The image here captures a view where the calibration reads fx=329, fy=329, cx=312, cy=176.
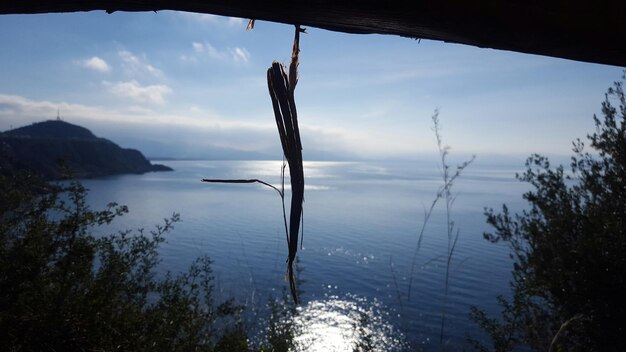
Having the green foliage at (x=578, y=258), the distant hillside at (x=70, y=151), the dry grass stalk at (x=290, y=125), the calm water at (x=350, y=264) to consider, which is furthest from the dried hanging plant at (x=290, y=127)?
the distant hillside at (x=70, y=151)

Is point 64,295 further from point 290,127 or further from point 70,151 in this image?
point 70,151

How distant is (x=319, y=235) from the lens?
48.1 meters

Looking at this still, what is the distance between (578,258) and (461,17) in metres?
9.13

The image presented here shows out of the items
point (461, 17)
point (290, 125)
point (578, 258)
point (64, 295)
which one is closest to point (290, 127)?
point (290, 125)

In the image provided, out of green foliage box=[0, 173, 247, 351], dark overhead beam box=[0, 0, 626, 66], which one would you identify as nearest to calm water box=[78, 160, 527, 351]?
green foliage box=[0, 173, 247, 351]

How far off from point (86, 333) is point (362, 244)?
4279 cm

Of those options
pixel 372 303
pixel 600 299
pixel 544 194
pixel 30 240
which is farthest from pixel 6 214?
pixel 372 303

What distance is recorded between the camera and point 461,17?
92 centimetres

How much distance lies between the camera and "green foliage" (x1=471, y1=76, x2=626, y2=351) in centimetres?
699

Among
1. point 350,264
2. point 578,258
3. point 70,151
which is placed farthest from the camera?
point 70,151

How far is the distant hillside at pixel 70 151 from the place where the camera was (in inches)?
3225

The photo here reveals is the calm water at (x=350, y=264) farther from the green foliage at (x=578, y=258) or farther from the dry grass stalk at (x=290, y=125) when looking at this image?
the dry grass stalk at (x=290, y=125)

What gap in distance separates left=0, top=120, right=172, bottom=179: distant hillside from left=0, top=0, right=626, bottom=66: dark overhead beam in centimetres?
6413

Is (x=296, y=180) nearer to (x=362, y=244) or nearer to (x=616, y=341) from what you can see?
(x=616, y=341)
